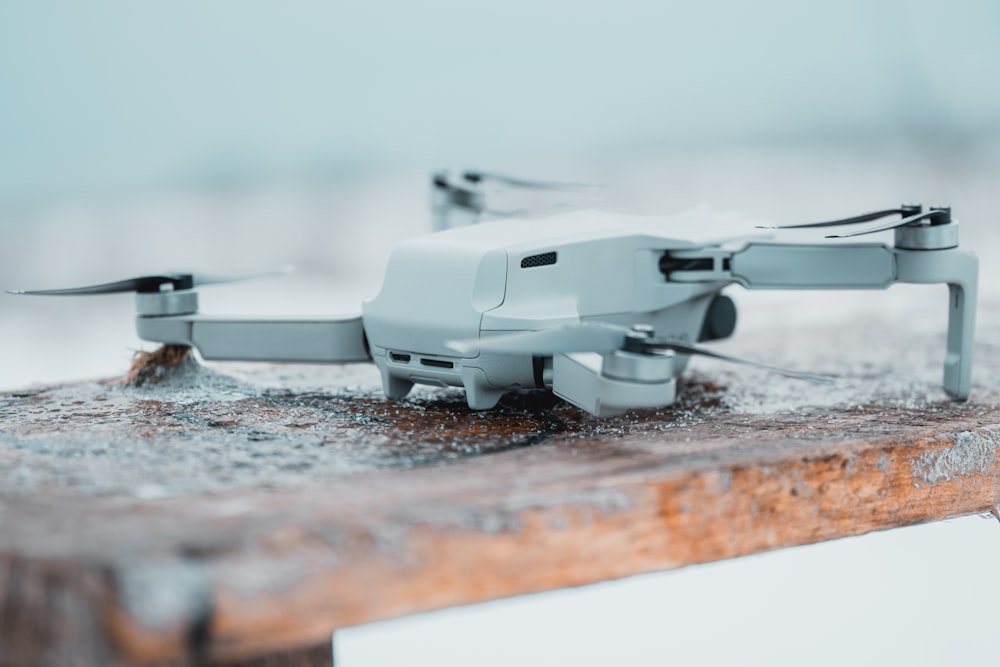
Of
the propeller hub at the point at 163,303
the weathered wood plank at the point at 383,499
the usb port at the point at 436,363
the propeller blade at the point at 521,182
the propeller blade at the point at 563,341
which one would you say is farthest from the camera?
the propeller blade at the point at 521,182

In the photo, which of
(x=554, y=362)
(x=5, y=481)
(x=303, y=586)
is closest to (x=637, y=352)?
(x=554, y=362)

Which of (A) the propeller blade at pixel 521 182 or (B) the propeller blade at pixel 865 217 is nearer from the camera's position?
(B) the propeller blade at pixel 865 217

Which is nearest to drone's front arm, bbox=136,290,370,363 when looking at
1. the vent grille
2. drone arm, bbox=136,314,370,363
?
drone arm, bbox=136,314,370,363

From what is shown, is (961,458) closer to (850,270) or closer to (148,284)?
(850,270)

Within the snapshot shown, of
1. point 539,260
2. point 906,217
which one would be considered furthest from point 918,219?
point 539,260

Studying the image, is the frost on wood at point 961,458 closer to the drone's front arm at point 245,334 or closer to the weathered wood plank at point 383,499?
the weathered wood plank at point 383,499

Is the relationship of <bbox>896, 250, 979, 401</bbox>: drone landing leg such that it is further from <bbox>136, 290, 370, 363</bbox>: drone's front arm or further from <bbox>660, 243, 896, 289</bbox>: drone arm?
<bbox>136, 290, 370, 363</bbox>: drone's front arm

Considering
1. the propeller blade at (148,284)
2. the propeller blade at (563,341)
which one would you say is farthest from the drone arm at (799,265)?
the propeller blade at (148,284)
